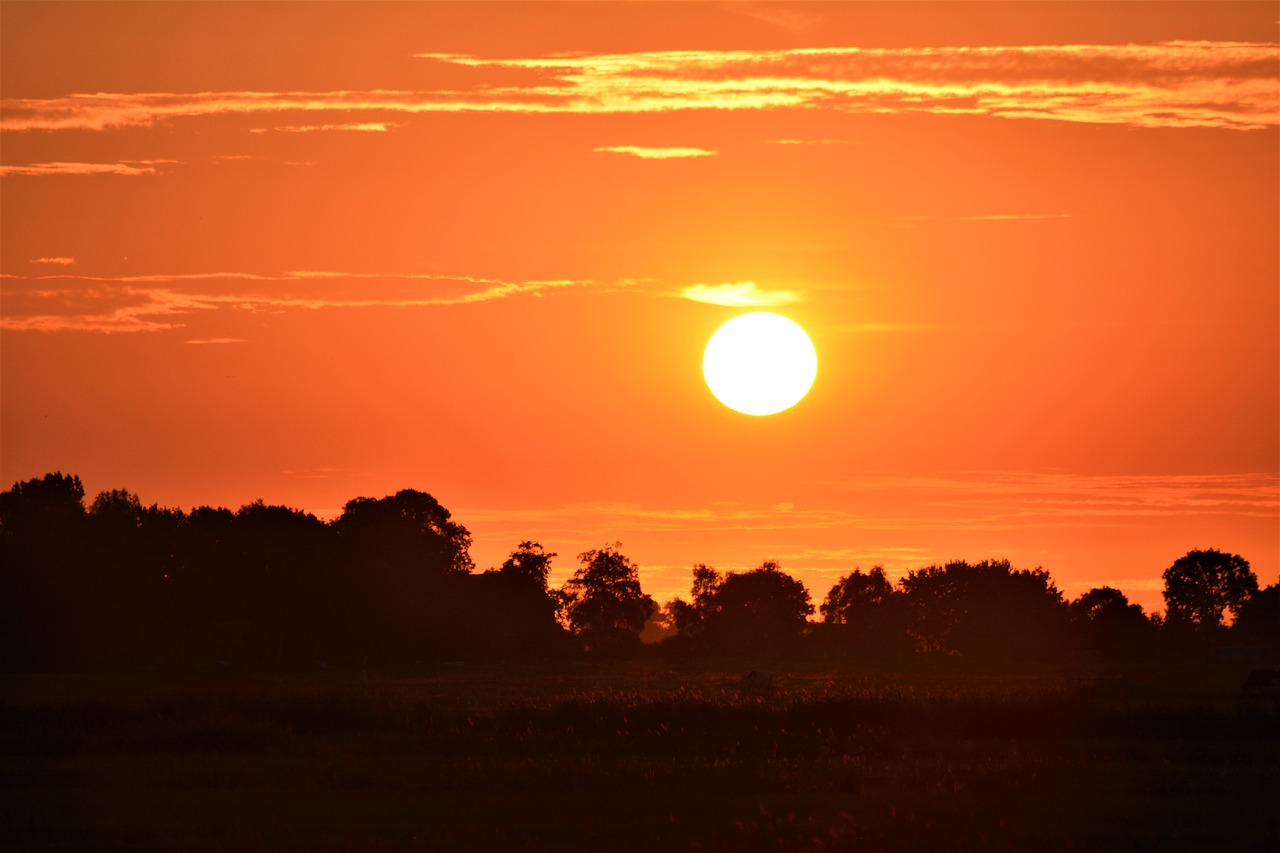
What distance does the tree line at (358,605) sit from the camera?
10675 cm

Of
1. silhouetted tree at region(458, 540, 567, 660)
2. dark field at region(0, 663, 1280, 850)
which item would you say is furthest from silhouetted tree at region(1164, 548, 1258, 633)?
dark field at region(0, 663, 1280, 850)

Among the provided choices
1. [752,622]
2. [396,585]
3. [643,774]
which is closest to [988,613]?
[752,622]

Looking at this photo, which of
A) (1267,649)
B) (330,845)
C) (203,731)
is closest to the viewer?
(330,845)

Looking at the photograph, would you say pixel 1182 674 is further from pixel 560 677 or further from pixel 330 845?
pixel 330 845

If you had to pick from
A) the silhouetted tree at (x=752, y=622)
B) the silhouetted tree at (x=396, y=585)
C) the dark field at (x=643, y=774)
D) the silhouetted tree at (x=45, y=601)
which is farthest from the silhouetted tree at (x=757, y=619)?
the dark field at (x=643, y=774)

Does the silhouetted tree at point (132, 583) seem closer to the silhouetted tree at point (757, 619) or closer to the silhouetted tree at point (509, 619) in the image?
the silhouetted tree at point (509, 619)

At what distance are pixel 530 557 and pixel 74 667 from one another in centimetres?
7154

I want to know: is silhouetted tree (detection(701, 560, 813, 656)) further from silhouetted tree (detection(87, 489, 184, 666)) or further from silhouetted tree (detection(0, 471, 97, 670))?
silhouetted tree (detection(0, 471, 97, 670))

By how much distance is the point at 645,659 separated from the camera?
150625mm

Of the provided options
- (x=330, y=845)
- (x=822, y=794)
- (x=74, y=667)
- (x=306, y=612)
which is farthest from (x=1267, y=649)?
(x=330, y=845)

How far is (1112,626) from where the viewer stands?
152m

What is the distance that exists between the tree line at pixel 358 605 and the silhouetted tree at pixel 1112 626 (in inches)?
10.7

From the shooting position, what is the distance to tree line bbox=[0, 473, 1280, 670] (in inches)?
4203

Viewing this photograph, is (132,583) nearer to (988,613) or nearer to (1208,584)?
(988,613)
